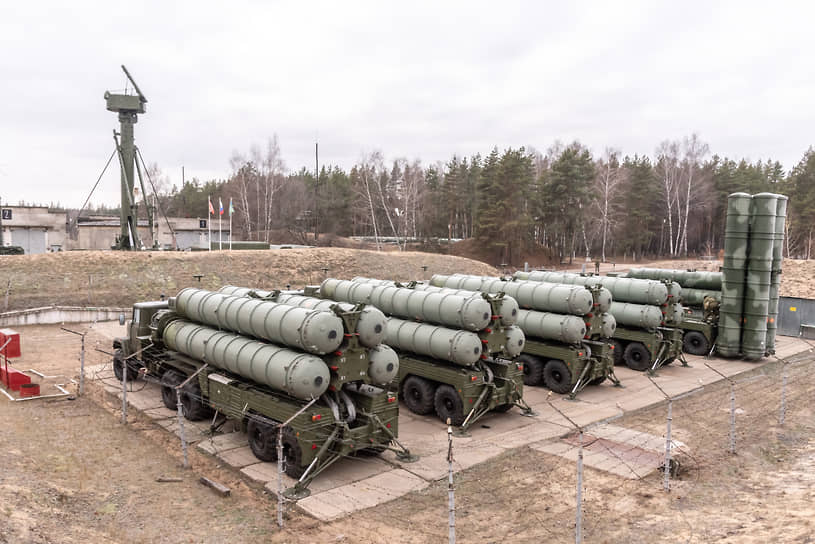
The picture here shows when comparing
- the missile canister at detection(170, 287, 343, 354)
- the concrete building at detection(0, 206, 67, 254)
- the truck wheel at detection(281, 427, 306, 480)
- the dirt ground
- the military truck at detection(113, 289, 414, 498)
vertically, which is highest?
the concrete building at detection(0, 206, 67, 254)

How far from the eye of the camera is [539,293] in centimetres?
1762

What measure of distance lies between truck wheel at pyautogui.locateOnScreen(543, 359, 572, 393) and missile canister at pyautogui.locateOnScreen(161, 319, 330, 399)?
28.9ft

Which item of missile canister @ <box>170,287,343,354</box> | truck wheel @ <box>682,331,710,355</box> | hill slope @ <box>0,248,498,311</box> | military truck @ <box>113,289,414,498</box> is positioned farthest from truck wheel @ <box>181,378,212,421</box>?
truck wheel @ <box>682,331,710,355</box>

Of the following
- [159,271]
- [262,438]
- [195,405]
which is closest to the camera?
[262,438]

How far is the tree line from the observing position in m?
55.8

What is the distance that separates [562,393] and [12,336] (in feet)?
57.4

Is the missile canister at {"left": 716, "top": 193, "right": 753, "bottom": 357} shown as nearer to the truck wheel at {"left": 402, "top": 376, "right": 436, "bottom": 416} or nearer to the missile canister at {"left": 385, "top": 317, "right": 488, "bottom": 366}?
the missile canister at {"left": 385, "top": 317, "right": 488, "bottom": 366}

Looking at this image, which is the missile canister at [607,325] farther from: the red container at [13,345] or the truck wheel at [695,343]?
the red container at [13,345]

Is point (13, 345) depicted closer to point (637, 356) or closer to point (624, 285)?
point (624, 285)

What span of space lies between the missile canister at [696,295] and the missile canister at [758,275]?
6.31 feet

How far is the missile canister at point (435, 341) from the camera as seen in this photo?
538 inches

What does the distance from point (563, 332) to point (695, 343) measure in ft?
33.1

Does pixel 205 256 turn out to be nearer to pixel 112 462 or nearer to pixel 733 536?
pixel 112 462

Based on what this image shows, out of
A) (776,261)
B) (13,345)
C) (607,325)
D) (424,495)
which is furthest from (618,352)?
(13,345)
